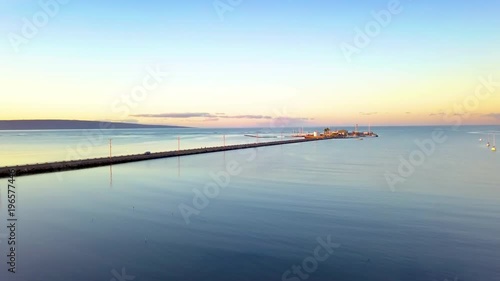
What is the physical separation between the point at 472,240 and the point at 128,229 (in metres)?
9.46

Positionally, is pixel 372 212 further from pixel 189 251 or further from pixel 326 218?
pixel 189 251

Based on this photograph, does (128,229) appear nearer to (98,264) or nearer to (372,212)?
(98,264)

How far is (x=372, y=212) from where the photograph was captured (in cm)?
1296

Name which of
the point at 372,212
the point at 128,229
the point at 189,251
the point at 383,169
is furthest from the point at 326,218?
the point at 383,169

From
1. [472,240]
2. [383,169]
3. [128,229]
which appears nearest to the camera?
Result: [472,240]

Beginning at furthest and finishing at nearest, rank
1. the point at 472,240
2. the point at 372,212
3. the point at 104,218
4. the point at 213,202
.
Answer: the point at 213,202
the point at 372,212
the point at 104,218
the point at 472,240

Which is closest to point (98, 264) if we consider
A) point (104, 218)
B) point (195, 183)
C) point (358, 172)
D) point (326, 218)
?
point (104, 218)

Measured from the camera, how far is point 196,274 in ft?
25.0

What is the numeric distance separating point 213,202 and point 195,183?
18.1 feet

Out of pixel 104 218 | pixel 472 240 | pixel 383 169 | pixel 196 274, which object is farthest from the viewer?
pixel 383 169

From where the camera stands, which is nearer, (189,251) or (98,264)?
(98,264)

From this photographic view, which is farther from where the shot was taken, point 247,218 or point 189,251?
point 247,218

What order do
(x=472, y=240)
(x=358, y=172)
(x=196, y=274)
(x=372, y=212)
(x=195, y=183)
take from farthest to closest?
1. (x=358, y=172)
2. (x=195, y=183)
3. (x=372, y=212)
4. (x=472, y=240)
5. (x=196, y=274)

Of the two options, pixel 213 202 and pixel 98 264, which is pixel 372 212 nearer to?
pixel 213 202
